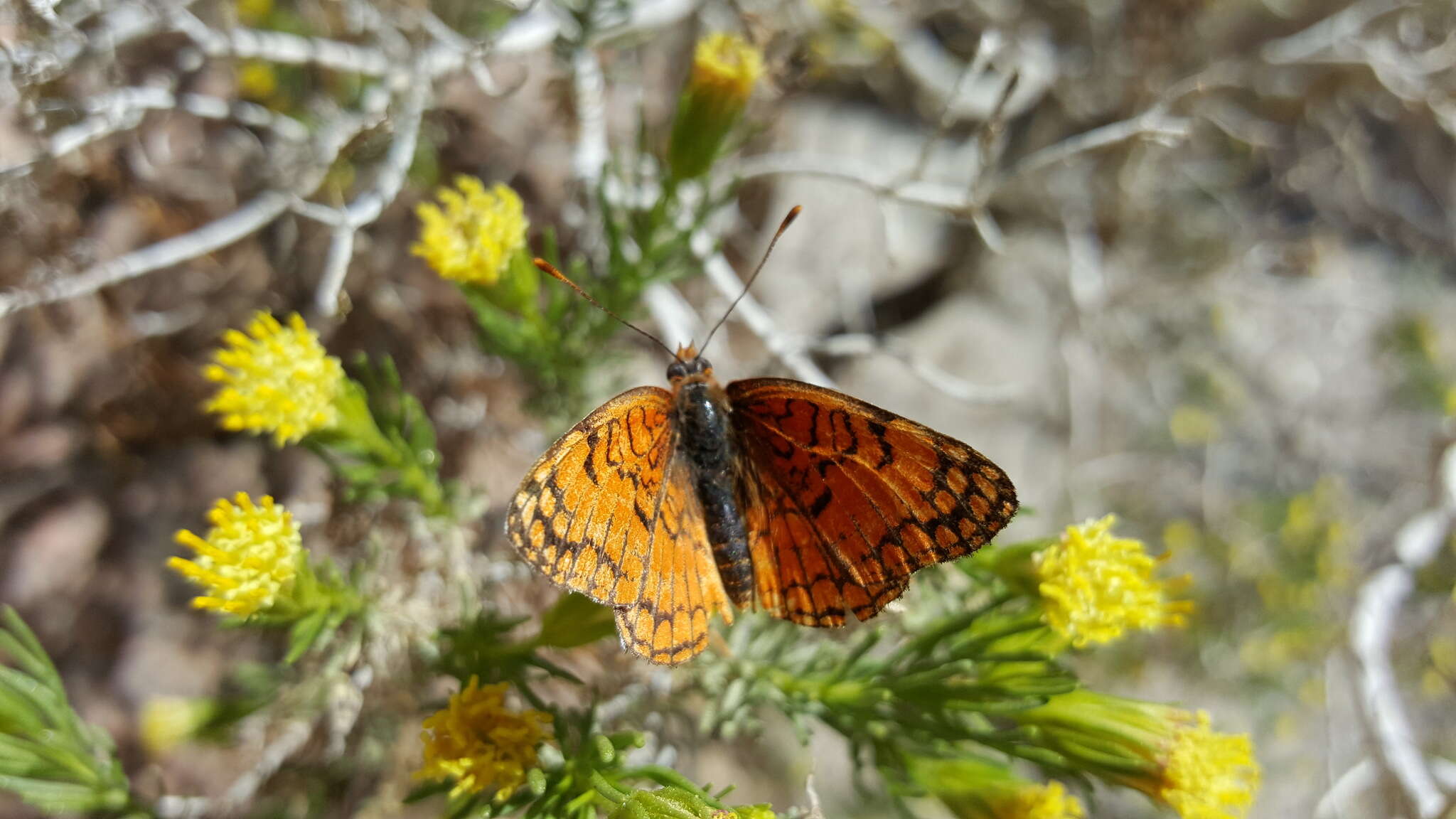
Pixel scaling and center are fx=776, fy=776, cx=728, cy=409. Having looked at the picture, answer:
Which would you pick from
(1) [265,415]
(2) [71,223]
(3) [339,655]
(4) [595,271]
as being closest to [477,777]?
(3) [339,655]

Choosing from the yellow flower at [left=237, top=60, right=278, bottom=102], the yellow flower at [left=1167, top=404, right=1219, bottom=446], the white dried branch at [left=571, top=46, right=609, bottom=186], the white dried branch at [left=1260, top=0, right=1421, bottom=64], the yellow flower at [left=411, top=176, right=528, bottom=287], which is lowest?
the yellow flower at [left=411, top=176, right=528, bottom=287]

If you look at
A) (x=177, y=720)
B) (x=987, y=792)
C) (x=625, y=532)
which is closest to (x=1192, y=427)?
(x=987, y=792)

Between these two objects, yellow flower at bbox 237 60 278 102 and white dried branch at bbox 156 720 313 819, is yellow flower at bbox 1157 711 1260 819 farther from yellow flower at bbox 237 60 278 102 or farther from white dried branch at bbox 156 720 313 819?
yellow flower at bbox 237 60 278 102

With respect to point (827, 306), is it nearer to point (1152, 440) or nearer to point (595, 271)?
point (595, 271)

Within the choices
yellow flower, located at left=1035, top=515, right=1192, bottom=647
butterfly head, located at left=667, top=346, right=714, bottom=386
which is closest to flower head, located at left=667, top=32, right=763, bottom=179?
butterfly head, located at left=667, top=346, right=714, bottom=386

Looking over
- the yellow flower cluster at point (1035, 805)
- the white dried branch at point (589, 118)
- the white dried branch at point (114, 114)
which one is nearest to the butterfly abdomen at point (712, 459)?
the yellow flower cluster at point (1035, 805)

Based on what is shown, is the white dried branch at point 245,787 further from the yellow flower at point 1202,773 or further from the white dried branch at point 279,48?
the yellow flower at point 1202,773
